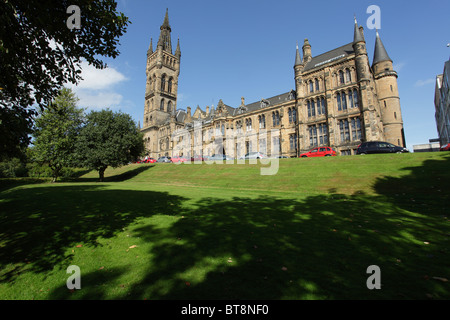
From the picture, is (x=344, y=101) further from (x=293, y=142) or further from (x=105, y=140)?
(x=105, y=140)

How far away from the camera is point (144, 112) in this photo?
8431cm

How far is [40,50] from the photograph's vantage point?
7539 millimetres

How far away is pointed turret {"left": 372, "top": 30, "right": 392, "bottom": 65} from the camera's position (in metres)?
37.4

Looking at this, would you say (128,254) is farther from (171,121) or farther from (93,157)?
(171,121)

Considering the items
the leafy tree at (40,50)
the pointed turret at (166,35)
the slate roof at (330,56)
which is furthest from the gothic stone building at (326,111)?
the pointed turret at (166,35)

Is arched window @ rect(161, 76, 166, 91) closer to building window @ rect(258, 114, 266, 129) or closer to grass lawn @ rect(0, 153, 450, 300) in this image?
building window @ rect(258, 114, 266, 129)

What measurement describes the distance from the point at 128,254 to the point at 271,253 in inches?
128

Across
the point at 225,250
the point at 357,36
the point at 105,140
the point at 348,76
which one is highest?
the point at 357,36

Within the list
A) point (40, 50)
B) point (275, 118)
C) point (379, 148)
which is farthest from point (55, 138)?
point (379, 148)

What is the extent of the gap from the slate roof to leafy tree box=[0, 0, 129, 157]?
4298cm

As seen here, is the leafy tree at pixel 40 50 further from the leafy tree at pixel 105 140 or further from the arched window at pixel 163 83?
the arched window at pixel 163 83

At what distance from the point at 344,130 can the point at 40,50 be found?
135 feet

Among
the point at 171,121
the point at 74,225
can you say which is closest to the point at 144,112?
the point at 171,121
